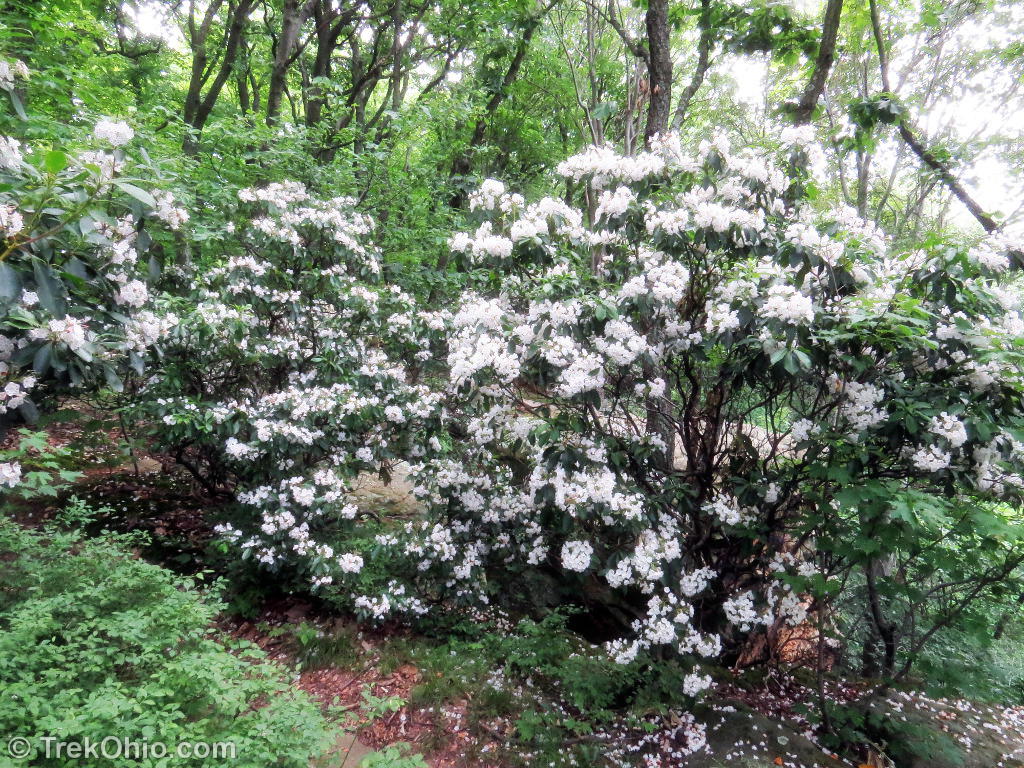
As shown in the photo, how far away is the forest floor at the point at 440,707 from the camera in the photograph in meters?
3.13

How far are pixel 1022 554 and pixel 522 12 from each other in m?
7.21

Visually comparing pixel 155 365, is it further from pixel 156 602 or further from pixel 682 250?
pixel 682 250

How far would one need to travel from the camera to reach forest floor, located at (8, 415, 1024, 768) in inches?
123

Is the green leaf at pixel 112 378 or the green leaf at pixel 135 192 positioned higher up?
the green leaf at pixel 135 192

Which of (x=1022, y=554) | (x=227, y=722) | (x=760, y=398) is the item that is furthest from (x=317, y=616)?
(x=1022, y=554)

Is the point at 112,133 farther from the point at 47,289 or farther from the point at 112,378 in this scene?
the point at 112,378

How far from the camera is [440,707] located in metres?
3.34

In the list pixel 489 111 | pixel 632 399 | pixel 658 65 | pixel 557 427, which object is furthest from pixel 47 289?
pixel 489 111

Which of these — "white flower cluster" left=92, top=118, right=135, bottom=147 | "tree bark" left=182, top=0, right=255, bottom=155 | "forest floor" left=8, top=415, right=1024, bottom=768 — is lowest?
"forest floor" left=8, top=415, right=1024, bottom=768

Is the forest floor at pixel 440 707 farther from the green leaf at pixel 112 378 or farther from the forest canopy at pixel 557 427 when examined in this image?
the green leaf at pixel 112 378

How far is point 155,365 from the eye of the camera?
3.86 meters

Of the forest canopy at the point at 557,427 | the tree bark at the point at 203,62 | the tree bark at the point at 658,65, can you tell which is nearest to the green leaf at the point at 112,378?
the forest canopy at the point at 557,427

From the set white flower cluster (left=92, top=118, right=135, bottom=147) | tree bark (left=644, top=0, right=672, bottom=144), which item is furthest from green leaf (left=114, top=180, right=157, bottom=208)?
tree bark (left=644, top=0, right=672, bottom=144)

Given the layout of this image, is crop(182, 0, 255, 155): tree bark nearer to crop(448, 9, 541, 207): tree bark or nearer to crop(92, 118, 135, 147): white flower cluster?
crop(448, 9, 541, 207): tree bark
